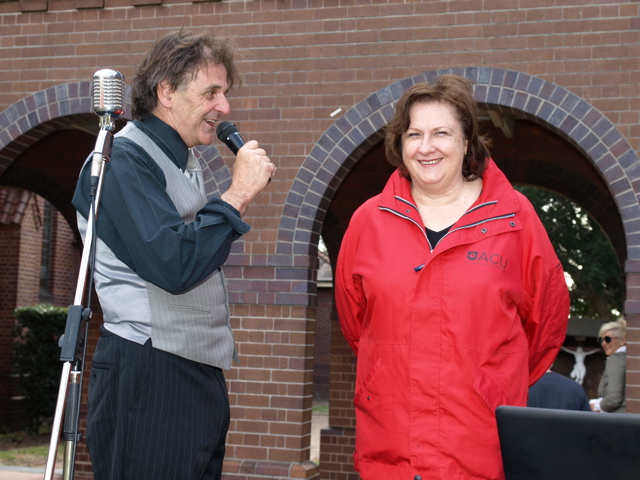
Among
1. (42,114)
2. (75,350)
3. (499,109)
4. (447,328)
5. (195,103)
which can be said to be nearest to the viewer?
(75,350)

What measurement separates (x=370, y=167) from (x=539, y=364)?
7.67 meters

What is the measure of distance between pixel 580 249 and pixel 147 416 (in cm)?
2389

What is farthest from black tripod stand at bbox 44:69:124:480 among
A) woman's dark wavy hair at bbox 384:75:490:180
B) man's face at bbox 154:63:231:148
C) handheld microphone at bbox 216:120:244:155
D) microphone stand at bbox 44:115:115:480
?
woman's dark wavy hair at bbox 384:75:490:180

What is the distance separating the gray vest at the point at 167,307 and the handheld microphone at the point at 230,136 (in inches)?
9.3

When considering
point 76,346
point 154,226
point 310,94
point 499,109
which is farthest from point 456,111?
point 310,94

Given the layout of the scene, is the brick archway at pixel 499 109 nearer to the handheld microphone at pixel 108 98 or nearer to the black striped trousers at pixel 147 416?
the handheld microphone at pixel 108 98

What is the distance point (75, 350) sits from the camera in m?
2.37

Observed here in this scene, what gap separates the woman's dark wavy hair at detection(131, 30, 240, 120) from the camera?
275 centimetres

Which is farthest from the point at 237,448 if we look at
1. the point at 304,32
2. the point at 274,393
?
the point at 304,32

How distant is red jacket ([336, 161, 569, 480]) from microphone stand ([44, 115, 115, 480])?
89cm

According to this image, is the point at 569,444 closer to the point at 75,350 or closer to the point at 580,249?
the point at 75,350

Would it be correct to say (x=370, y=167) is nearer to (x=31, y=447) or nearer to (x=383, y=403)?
(x=31, y=447)

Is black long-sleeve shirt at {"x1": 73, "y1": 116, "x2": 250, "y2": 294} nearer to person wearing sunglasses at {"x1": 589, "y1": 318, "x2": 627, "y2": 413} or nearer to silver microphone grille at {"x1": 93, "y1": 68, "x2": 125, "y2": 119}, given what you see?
silver microphone grille at {"x1": 93, "y1": 68, "x2": 125, "y2": 119}

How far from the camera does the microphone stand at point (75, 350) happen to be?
2.29m
